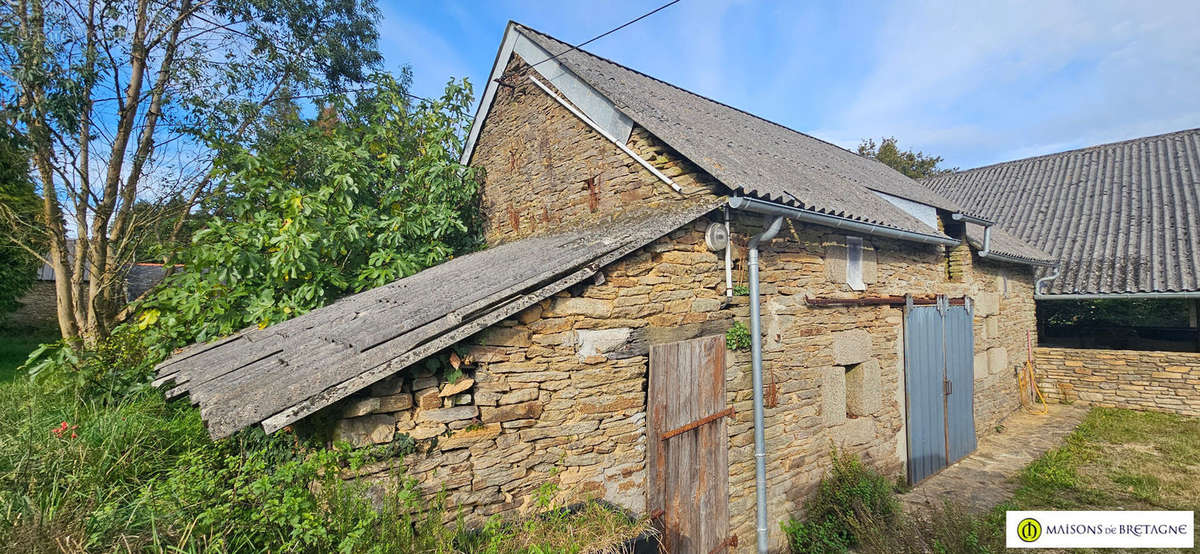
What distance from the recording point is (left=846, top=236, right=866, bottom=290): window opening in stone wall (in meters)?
5.47

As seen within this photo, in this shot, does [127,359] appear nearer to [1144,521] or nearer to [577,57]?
[577,57]

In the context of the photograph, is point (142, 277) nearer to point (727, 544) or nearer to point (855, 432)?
point (727, 544)

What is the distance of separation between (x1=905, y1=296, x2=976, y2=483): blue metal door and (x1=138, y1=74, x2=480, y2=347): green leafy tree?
6.42 metres

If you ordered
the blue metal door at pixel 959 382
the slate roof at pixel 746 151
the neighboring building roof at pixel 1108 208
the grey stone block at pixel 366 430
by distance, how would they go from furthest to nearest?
the neighboring building roof at pixel 1108 208 → the blue metal door at pixel 959 382 → the slate roof at pixel 746 151 → the grey stone block at pixel 366 430

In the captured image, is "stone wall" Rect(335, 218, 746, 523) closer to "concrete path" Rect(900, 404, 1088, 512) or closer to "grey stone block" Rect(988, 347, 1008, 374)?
"concrete path" Rect(900, 404, 1088, 512)

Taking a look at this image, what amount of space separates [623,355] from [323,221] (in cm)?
444

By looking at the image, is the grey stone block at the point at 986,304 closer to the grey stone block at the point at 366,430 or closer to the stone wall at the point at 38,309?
the grey stone block at the point at 366,430

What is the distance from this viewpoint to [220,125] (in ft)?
28.1

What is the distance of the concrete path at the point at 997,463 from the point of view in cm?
570

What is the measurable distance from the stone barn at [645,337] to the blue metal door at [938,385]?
1.5 inches

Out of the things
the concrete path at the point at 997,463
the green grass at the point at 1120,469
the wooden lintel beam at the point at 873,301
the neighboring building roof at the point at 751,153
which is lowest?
the concrete path at the point at 997,463

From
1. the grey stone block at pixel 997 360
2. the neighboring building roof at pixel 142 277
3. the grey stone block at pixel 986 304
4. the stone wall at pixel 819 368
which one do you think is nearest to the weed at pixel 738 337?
the stone wall at pixel 819 368

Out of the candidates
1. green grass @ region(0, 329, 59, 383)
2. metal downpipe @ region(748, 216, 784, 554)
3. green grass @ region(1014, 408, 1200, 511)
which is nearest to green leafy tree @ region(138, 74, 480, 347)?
metal downpipe @ region(748, 216, 784, 554)

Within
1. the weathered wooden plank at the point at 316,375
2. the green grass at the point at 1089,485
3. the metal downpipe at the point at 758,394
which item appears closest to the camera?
the weathered wooden plank at the point at 316,375
